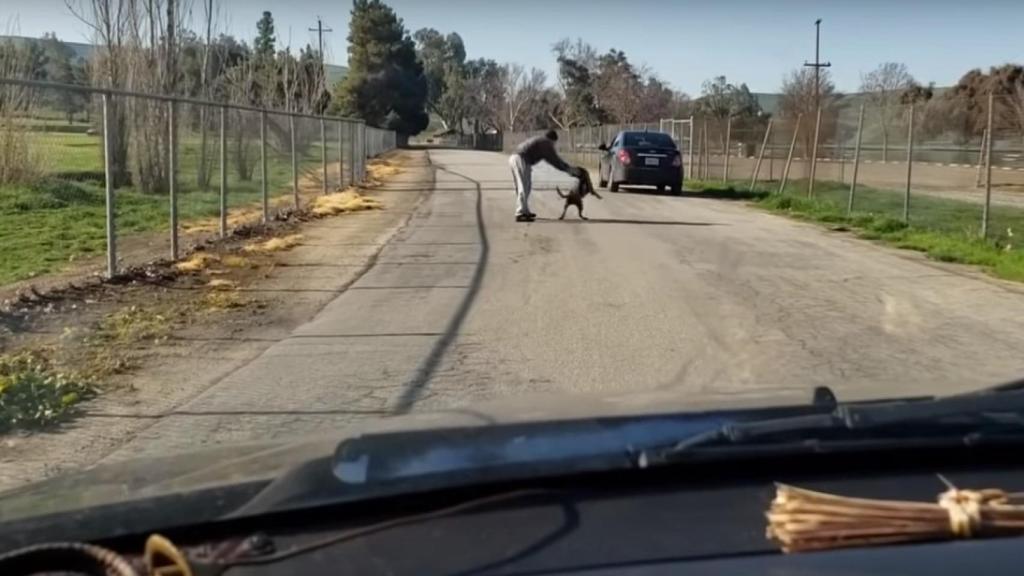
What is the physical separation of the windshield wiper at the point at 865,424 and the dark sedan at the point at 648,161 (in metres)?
25.6

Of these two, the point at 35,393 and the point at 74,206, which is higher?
the point at 74,206

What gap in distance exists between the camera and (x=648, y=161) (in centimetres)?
2803

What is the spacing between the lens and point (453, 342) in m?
8.84

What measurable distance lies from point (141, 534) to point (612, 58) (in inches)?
4240

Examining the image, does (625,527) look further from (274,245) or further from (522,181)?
(522,181)

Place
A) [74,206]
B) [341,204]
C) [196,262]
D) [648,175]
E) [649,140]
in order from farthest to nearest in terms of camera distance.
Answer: [649,140]
[648,175]
[341,204]
[74,206]
[196,262]

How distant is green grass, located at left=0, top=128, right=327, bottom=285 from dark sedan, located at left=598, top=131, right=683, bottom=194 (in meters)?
7.73

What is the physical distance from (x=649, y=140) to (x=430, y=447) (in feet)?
86.7

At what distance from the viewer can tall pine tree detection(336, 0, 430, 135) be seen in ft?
304

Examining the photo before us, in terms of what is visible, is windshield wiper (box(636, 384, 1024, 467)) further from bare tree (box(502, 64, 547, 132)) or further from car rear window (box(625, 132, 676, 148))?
bare tree (box(502, 64, 547, 132))

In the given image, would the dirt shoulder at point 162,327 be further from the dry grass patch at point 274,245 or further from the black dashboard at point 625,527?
the black dashboard at point 625,527

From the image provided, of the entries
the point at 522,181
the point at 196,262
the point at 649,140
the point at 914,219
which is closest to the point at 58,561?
the point at 196,262

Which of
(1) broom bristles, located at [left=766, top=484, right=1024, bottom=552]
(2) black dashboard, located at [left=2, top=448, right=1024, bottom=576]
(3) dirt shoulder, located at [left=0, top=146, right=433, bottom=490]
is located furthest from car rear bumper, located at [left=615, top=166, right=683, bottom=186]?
(1) broom bristles, located at [left=766, top=484, right=1024, bottom=552]

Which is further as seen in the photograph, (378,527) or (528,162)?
(528,162)
